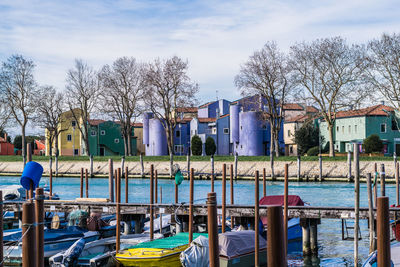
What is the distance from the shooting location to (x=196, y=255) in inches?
583

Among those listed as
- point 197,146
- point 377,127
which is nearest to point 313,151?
point 377,127

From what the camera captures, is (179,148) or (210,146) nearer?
(210,146)

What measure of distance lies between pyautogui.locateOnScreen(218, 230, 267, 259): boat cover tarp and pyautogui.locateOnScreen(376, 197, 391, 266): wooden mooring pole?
823 centimetres

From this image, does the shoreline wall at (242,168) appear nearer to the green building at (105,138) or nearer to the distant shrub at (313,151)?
the distant shrub at (313,151)

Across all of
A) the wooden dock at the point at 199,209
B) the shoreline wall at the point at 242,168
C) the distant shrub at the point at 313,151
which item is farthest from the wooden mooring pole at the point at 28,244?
the distant shrub at the point at 313,151

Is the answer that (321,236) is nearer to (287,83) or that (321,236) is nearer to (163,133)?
(287,83)

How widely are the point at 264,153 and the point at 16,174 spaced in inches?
1169

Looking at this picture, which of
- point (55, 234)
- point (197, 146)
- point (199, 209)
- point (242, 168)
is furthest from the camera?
point (197, 146)

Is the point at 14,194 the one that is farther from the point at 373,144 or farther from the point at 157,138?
the point at 157,138

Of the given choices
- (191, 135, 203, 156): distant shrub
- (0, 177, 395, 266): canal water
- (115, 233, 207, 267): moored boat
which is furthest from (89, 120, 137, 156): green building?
(115, 233, 207, 267): moored boat

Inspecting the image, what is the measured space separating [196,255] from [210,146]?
191 feet

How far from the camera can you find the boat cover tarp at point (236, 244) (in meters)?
15.2

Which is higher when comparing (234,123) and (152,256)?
(234,123)

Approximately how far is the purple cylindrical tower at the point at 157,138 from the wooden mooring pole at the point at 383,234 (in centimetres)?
7009
